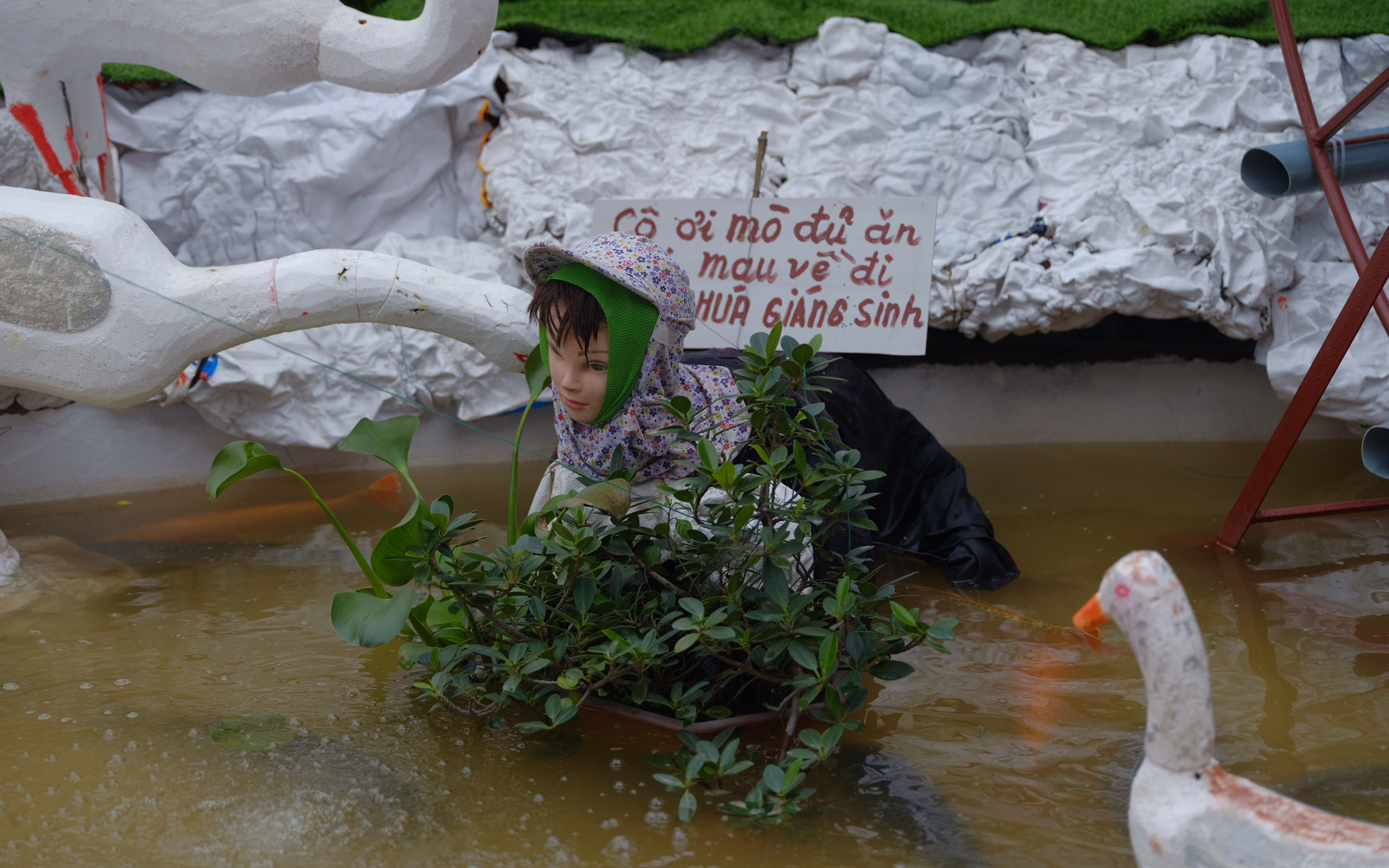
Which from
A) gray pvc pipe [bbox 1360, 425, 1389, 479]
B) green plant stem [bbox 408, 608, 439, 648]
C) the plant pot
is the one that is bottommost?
green plant stem [bbox 408, 608, 439, 648]

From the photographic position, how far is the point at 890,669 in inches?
54.4

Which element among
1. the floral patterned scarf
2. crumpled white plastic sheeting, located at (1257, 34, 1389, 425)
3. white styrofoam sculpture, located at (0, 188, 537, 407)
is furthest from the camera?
crumpled white plastic sheeting, located at (1257, 34, 1389, 425)

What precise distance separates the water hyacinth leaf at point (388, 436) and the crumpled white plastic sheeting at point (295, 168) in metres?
1.50

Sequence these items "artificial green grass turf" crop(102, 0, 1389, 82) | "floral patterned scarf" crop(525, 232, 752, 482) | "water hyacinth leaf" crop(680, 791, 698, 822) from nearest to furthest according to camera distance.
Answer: "water hyacinth leaf" crop(680, 791, 698, 822) < "floral patterned scarf" crop(525, 232, 752, 482) < "artificial green grass turf" crop(102, 0, 1389, 82)

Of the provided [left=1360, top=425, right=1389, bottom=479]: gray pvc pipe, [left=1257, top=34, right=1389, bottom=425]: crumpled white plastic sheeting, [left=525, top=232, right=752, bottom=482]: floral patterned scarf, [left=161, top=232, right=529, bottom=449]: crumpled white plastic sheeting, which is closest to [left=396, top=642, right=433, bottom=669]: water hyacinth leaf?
[left=525, top=232, right=752, bottom=482]: floral patterned scarf

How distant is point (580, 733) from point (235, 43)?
1438 mm

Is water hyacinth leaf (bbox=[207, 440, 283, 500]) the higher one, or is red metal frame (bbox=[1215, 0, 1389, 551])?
red metal frame (bbox=[1215, 0, 1389, 551])

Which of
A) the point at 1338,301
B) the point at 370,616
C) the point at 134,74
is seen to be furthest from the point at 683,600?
the point at 134,74

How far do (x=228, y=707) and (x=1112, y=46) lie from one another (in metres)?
2.92

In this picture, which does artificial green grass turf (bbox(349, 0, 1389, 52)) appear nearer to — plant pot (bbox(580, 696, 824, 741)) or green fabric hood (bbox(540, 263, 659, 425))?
green fabric hood (bbox(540, 263, 659, 425))

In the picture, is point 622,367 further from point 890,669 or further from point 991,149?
point 991,149

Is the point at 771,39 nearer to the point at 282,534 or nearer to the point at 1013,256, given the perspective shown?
the point at 1013,256

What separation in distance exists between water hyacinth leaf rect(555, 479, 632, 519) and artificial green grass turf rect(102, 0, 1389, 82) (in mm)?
2127

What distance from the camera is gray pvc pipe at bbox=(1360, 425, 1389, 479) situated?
202 cm
